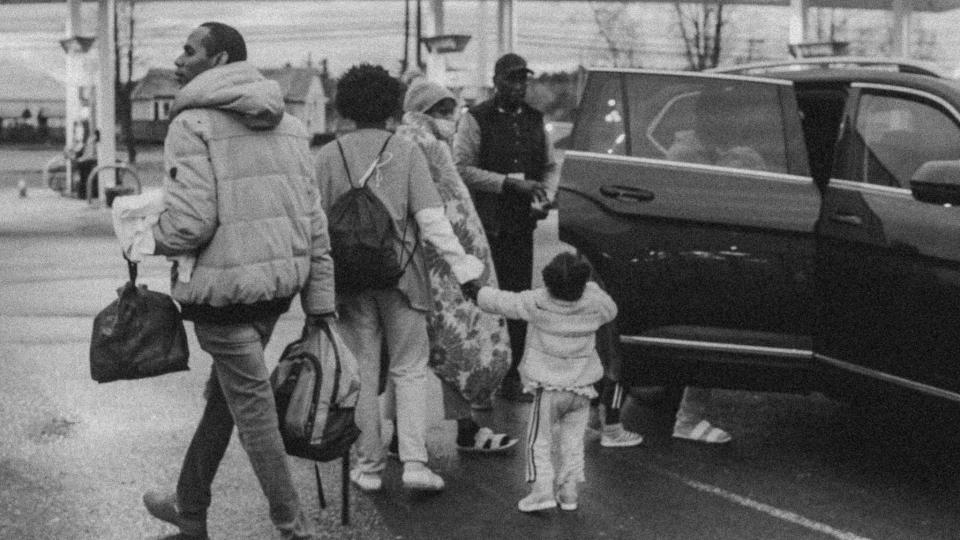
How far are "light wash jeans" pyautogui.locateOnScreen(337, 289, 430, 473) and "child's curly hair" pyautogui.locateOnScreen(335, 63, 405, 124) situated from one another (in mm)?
724

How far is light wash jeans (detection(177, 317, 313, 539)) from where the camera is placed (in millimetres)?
4750

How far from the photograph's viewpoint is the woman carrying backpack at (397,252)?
567 cm

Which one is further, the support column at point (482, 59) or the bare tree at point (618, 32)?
the bare tree at point (618, 32)

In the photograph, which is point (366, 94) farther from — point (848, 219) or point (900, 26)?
point (900, 26)

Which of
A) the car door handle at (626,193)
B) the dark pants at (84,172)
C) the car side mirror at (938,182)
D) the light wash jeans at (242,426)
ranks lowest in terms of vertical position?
the dark pants at (84,172)

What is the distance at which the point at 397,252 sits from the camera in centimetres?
568

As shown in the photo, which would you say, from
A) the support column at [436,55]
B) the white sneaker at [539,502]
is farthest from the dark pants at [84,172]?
the white sneaker at [539,502]

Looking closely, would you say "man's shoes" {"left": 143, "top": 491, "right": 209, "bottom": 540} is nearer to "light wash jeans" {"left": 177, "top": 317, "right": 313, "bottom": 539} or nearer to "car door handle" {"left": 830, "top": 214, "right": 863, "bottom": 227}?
"light wash jeans" {"left": 177, "top": 317, "right": 313, "bottom": 539}

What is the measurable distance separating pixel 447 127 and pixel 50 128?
69394mm

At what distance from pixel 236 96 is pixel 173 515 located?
62.4 inches

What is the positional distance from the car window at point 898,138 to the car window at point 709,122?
389 mm

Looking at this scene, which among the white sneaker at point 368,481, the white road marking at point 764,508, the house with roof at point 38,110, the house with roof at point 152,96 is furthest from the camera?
the house with roof at point 152,96

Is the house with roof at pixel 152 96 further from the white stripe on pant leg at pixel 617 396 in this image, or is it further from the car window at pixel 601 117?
the white stripe on pant leg at pixel 617 396

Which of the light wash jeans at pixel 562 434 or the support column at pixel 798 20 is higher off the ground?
the support column at pixel 798 20
